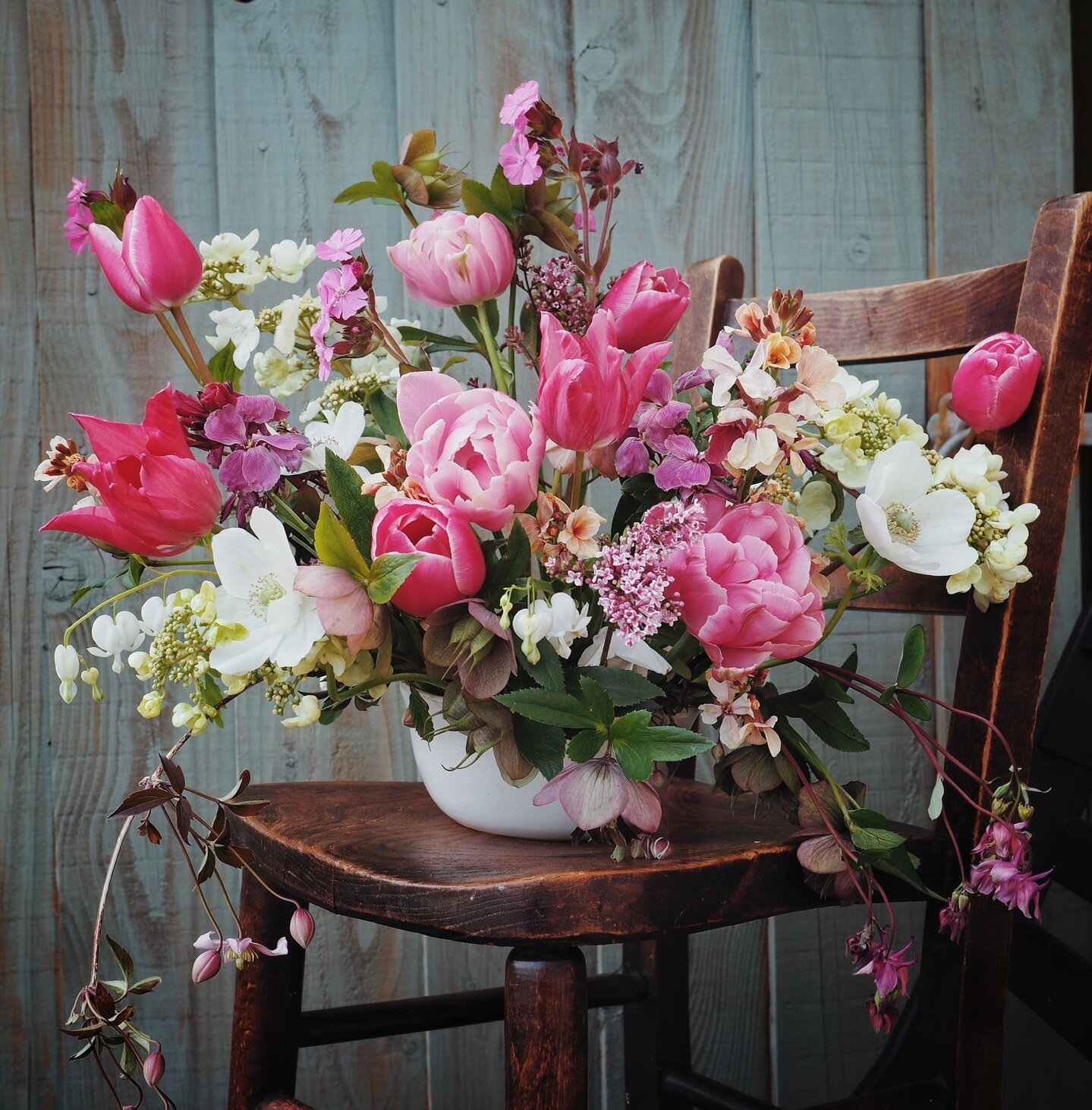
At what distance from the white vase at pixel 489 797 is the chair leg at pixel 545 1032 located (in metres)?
0.09

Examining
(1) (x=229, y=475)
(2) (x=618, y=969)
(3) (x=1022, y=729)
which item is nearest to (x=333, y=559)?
(1) (x=229, y=475)

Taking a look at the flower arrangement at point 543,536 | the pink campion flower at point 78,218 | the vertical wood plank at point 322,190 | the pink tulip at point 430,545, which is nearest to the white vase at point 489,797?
the flower arrangement at point 543,536

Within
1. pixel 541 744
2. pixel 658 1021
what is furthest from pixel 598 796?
pixel 658 1021

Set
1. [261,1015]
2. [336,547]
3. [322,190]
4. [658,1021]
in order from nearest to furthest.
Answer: [336,547] → [261,1015] → [658,1021] → [322,190]

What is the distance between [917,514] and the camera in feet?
1.69

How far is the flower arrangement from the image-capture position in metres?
0.45

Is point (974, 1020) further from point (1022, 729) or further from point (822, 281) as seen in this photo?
point (822, 281)

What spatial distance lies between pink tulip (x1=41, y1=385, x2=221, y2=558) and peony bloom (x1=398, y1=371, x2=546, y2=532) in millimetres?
98

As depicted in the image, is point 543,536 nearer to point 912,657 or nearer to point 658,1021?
point 912,657

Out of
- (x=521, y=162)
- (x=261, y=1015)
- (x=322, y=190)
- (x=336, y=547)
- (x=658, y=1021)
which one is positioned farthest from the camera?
(x=322, y=190)

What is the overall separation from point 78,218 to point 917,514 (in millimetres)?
489

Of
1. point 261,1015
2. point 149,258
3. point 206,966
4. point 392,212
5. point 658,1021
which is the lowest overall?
point 658,1021

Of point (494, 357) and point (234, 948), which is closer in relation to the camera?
point (234, 948)

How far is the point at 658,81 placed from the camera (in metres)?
1.08
